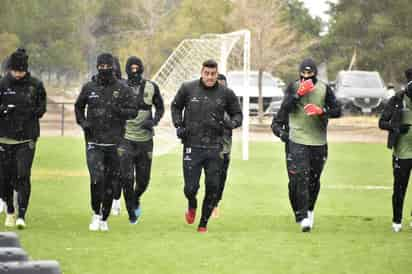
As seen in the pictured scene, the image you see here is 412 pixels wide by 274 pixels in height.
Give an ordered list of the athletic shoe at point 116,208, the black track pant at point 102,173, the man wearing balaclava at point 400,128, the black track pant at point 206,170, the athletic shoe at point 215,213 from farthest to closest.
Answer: the athletic shoe at point 116,208
the athletic shoe at point 215,213
the man wearing balaclava at point 400,128
the black track pant at point 206,170
the black track pant at point 102,173

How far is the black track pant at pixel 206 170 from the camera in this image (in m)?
13.7

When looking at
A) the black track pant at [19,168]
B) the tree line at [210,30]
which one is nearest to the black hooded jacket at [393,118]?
the black track pant at [19,168]

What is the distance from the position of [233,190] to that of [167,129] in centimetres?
607

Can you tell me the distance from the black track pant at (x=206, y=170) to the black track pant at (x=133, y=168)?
1.36m

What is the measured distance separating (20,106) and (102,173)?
1.30 m

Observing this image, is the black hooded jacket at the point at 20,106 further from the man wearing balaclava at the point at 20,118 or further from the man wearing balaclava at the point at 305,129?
the man wearing balaclava at the point at 305,129

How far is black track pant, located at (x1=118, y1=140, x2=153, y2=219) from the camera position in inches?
594

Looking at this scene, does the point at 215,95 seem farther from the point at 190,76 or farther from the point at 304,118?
the point at 190,76

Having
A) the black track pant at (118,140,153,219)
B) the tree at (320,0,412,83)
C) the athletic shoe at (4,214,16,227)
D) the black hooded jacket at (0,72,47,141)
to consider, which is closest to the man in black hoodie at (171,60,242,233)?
the black track pant at (118,140,153,219)

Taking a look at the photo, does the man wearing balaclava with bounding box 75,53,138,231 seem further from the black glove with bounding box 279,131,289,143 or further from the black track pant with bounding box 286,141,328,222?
the black track pant with bounding box 286,141,328,222

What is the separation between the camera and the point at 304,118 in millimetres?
14320

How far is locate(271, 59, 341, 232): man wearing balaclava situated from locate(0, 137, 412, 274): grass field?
496 millimetres

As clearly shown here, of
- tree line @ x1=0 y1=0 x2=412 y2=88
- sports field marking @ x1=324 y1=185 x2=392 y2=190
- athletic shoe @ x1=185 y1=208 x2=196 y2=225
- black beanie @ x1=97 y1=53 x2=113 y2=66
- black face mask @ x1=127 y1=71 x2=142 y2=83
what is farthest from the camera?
tree line @ x1=0 y1=0 x2=412 y2=88

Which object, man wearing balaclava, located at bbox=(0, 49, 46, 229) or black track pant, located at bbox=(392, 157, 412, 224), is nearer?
man wearing balaclava, located at bbox=(0, 49, 46, 229)
